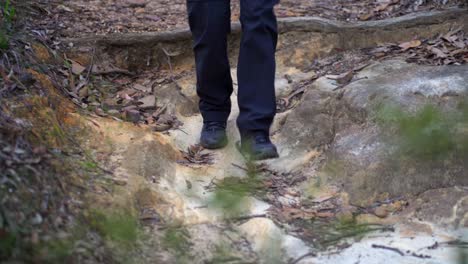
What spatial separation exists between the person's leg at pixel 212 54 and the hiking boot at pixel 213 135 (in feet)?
0.09

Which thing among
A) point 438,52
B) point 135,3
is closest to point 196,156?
point 438,52

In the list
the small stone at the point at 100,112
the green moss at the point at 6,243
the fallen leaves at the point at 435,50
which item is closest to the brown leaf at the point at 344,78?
the fallen leaves at the point at 435,50

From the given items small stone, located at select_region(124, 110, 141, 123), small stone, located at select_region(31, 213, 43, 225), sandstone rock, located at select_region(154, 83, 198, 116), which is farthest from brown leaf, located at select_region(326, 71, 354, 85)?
small stone, located at select_region(31, 213, 43, 225)

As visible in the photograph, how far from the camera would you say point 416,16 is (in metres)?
4.43

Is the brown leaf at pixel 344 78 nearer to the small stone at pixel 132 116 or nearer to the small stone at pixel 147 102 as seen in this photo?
the small stone at pixel 147 102

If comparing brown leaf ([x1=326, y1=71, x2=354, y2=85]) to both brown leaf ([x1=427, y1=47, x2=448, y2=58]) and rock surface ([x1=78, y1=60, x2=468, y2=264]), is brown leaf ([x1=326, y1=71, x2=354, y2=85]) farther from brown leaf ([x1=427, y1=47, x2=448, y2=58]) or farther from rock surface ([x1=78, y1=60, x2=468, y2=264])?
brown leaf ([x1=427, y1=47, x2=448, y2=58])

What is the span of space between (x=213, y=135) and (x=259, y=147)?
0.30 m

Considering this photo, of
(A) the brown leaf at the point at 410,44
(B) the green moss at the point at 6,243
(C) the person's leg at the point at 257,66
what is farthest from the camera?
(A) the brown leaf at the point at 410,44

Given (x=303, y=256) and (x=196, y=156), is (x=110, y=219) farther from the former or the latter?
(x=196, y=156)

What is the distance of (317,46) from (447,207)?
6.17ft

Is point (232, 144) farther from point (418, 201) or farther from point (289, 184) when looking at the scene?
point (418, 201)

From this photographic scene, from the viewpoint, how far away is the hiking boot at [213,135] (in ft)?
11.5

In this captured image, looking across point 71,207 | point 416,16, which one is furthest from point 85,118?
point 416,16

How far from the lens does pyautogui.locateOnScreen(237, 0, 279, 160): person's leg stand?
317cm
